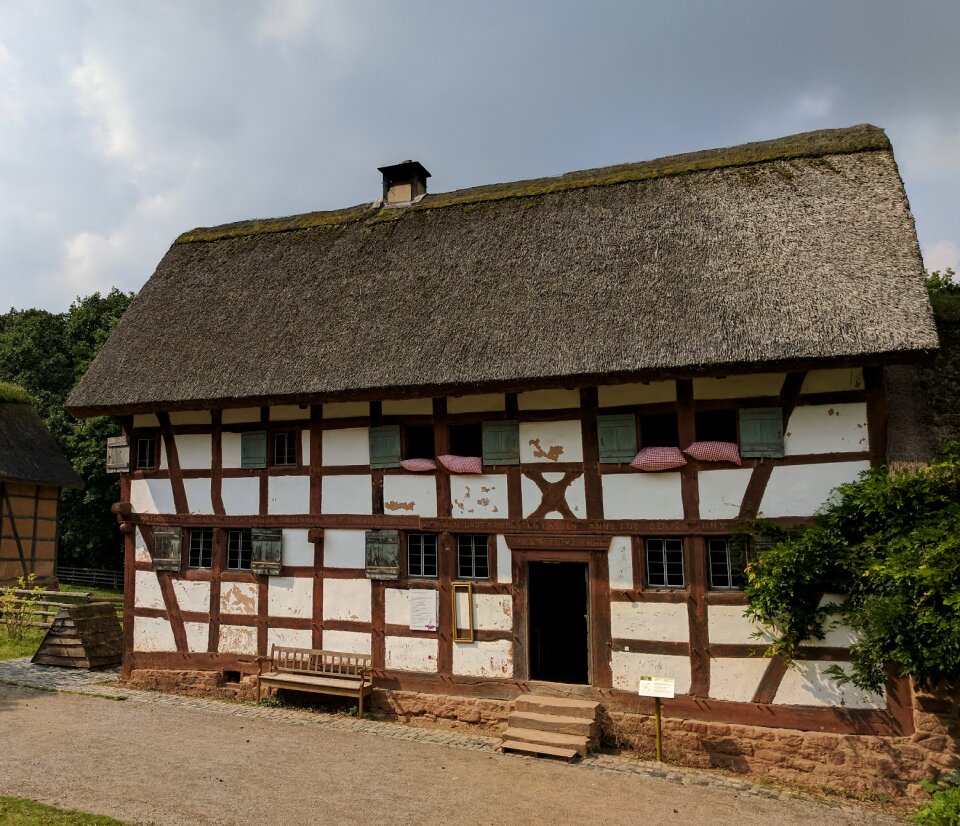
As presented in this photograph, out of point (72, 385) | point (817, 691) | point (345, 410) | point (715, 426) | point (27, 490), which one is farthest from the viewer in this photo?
point (72, 385)

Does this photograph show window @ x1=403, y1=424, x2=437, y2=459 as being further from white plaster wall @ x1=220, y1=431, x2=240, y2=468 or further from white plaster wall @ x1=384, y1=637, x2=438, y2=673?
white plaster wall @ x1=220, y1=431, x2=240, y2=468

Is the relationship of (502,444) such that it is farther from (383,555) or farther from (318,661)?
(318,661)

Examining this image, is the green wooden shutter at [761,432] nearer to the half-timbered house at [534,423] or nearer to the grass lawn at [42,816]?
the half-timbered house at [534,423]

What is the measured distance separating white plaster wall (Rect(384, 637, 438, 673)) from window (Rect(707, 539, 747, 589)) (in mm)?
3844

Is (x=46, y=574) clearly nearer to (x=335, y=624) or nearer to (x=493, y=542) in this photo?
(x=335, y=624)

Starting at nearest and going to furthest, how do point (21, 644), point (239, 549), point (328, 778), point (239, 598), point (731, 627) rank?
point (328, 778) → point (731, 627) → point (239, 598) → point (239, 549) → point (21, 644)

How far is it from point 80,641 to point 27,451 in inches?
429

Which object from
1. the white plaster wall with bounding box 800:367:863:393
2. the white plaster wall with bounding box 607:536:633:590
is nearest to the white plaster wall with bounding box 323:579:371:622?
the white plaster wall with bounding box 607:536:633:590

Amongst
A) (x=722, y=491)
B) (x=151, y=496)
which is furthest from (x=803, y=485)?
(x=151, y=496)

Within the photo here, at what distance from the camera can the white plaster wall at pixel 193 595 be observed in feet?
36.8

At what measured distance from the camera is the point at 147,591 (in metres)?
11.6

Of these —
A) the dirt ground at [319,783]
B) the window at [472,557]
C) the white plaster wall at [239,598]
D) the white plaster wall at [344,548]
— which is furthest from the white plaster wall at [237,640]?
the window at [472,557]

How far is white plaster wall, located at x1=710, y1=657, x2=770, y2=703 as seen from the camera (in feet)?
27.3

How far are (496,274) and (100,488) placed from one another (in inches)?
823
